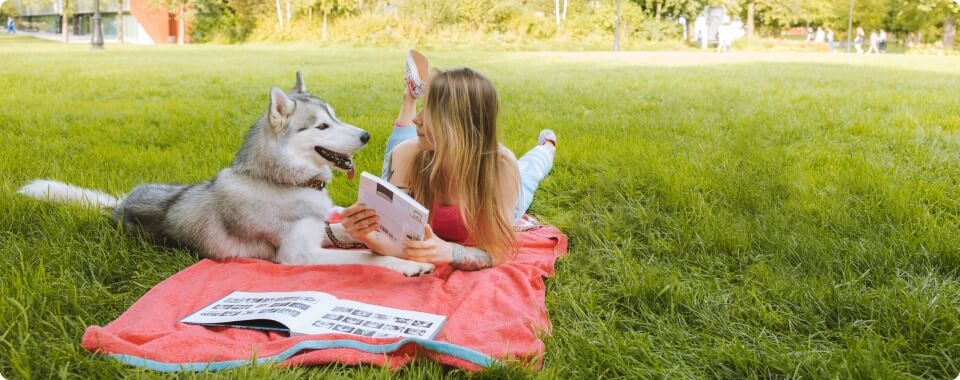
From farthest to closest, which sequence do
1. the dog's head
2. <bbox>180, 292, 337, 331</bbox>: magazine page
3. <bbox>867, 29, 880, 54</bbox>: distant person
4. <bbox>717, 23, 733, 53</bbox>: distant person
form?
<bbox>717, 23, 733, 53</bbox>: distant person, <bbox>867, 29, 880, 54</bbox>: distant person, the dog's head, <bbox>180, 292, 337, 331</bbox>: magazine page

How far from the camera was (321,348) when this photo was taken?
81.1 inches

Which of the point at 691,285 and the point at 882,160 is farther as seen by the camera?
the point at 882,160

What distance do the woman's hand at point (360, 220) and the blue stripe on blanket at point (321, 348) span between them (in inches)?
23.6

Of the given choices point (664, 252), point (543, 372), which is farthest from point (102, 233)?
point (664, 252)

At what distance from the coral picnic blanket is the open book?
0.05 m

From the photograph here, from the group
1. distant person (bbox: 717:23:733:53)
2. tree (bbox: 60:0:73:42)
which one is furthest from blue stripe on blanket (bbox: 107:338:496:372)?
distant person (bbox: 717:23:733:53)

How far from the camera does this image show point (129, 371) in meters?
1.93

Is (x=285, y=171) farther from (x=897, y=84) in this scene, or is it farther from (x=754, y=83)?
(x=897, y=84)

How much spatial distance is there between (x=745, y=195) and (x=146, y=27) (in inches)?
885

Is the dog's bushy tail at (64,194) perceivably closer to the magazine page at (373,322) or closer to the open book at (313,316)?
the open book at (313,316)

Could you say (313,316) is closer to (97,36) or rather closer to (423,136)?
(423,136)

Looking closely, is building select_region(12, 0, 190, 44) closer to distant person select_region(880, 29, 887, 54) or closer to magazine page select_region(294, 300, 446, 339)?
magazine page select_region(294, 300, 446, 339)

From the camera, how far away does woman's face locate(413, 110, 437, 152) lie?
2.86 m

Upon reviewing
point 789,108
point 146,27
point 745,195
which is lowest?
point 745,195
